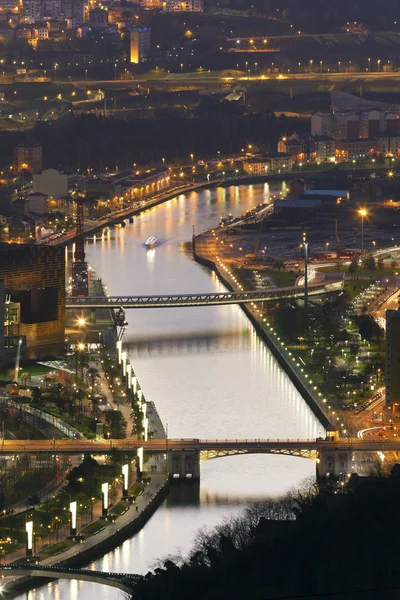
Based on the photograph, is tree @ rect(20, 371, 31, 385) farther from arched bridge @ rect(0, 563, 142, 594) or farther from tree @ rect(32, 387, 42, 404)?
arched bridge @ rect(0, 563, 142, 594)

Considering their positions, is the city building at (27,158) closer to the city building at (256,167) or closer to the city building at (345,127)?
the city building at (256,167)

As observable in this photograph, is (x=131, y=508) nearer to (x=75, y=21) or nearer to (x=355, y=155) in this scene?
(x=355, y=155)

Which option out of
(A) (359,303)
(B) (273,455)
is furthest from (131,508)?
(A) (359,303)

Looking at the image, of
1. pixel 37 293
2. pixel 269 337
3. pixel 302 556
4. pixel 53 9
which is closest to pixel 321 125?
pixel 53 9

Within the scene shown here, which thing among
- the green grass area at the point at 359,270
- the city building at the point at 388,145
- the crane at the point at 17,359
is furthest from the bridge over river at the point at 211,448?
the city building at the point at 388,145

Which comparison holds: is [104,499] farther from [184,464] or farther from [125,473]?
[184,464]

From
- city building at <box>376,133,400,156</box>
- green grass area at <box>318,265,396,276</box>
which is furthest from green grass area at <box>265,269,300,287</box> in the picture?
city building at <box>376,133,400,156</box>
